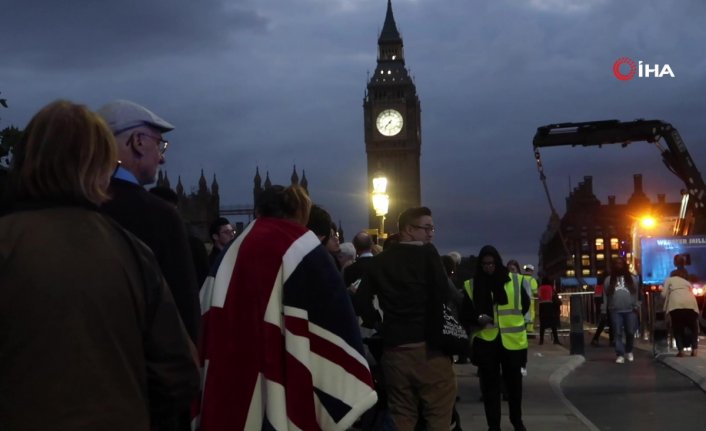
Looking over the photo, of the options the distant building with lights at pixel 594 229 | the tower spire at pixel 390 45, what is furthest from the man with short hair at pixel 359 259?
the tower spire at pixel 390 45

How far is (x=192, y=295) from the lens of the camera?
3848 millimetres

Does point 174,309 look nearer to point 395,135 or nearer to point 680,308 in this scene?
point 680,308

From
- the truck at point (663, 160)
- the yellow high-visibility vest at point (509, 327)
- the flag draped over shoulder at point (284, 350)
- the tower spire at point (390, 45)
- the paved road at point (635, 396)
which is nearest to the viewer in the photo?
the flag draped over shoulder at point (284, 350)

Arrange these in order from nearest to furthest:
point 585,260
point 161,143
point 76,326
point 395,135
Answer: point 76,326
point 161,143
point 395,135
point 585,260

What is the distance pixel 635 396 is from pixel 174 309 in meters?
12.1

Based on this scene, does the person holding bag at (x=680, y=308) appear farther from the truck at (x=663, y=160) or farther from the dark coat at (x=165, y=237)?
the dark coat at (x=165, y=237)

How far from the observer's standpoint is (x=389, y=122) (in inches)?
5950

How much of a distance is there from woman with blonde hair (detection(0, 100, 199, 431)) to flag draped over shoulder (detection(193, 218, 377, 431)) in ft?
4.48

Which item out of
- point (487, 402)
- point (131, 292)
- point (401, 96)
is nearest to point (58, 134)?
point (131, 292)

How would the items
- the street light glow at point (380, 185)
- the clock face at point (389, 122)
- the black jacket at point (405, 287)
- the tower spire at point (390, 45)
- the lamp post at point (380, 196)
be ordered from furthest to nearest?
the tower spire at point (390, 45)
the clock face at point (389, 122)
the street light glow at point (380, 185)
the lamp post at point (380, 196)
the black jacket at point (405, 287)

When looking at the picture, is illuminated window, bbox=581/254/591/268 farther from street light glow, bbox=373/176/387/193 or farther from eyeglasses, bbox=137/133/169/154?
eyeglasses, bbox=137/133/169/154

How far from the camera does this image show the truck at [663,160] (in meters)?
29.3

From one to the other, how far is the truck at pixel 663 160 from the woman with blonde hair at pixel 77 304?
2639 cm

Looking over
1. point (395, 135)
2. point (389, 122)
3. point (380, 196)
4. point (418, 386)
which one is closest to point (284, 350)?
point (418, 386)
